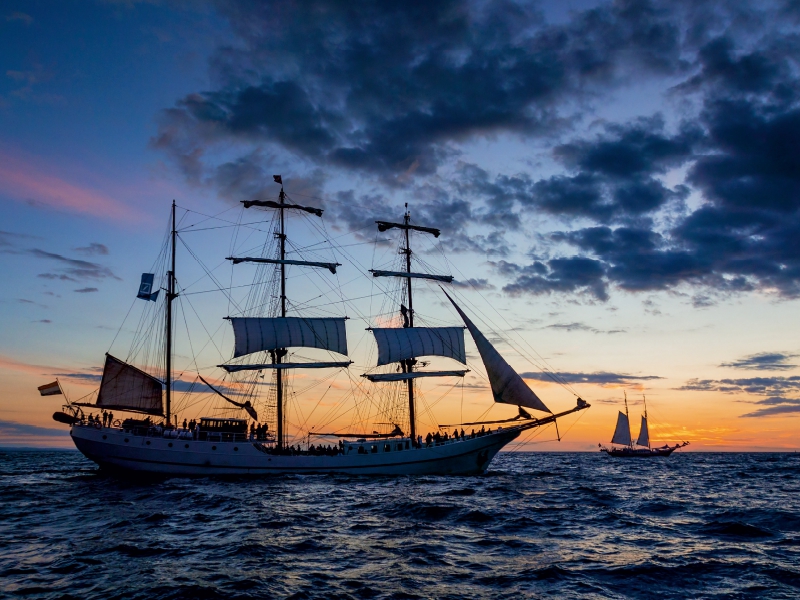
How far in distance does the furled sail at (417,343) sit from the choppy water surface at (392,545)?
24275 millimetres

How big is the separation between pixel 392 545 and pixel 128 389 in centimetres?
4243

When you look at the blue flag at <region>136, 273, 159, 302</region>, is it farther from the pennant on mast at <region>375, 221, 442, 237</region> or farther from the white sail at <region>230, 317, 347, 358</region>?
the pennant on mast at <region>375, 221, 442, 237</region>

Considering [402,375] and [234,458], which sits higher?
[402,375]

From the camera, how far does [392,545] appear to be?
21344 millimetres

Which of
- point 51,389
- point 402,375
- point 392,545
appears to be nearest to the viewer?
point 392,545

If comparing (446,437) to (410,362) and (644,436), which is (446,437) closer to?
(410,362)

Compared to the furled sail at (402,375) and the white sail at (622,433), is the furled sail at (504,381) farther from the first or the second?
the white sail at (622,433)

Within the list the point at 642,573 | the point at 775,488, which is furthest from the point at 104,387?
the point at 775,488

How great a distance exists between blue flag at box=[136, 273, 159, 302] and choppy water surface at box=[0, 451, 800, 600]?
65.8 feet

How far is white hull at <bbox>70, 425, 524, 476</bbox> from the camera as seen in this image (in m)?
50.7

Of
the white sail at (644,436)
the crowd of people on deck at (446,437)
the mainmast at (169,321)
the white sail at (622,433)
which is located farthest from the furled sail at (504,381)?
the white sail at (644,436)

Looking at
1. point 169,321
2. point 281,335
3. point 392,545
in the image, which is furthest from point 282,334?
point 392,545

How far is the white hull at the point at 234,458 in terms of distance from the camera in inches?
1997

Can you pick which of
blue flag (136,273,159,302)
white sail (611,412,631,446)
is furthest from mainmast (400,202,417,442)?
white sail (611,412,631,446)
